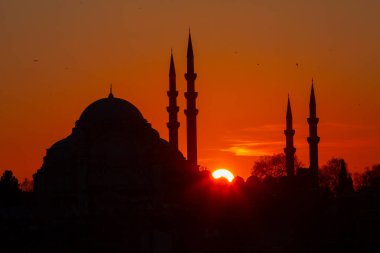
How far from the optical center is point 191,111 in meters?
46.5

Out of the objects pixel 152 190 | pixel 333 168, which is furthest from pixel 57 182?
pixel 333 168

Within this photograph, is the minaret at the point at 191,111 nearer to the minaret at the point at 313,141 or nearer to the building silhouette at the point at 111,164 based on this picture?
the building silhouette at the point at 111,164

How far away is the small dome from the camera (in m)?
48.5

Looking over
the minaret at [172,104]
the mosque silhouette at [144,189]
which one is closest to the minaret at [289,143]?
the mosque silhouette at [144,189]

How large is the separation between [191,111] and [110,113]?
4.05 metres

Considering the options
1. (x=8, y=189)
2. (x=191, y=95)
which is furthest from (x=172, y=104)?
(x=8, y=189)

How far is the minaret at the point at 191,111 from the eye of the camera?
46219 millimetres

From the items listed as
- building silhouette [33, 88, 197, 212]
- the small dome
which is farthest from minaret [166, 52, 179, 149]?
the small dome

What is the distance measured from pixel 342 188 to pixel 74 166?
38.3ft

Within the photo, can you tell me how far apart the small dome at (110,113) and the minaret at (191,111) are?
328 cm

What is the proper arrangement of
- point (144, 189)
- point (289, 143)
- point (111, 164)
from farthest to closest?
point (289, 143)
point (111, 164)
point (144, 189)

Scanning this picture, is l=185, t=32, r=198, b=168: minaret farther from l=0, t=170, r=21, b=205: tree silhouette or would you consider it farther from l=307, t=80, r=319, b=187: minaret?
l=0, t=170, r=21, b=205: tree silhouette

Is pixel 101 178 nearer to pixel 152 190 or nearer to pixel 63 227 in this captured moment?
pixel 152 190

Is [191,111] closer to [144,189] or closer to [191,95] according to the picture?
[191,95]
